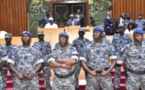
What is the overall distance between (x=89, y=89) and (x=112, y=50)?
71cm

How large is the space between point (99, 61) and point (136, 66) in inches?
22.9

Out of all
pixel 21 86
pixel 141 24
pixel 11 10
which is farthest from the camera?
pixel 11 10

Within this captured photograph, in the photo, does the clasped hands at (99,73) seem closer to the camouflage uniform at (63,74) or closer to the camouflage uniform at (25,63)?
the camouflage uniform at (63,74)

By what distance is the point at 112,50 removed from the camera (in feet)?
15.7

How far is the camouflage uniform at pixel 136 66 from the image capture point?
4711 mm

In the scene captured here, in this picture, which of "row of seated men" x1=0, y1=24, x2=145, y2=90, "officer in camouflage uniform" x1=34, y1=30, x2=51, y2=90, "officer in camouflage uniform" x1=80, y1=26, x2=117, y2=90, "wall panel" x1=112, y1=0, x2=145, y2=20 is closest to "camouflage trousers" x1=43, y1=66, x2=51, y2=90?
"officer in camouflage uniform" x1=34, y1=30, x2=51, y2=90

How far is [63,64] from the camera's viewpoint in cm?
459

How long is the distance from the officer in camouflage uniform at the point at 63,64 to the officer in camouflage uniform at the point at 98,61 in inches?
8.6

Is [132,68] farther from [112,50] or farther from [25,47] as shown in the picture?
[25,47]

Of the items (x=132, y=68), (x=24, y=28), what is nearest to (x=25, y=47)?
(x=132, y=68)

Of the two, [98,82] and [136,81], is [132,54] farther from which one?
[98,82]

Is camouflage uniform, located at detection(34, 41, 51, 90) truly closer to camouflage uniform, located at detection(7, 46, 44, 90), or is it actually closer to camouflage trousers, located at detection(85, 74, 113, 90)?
camouflage uniform, located at detection(7, 46, 44, 90)

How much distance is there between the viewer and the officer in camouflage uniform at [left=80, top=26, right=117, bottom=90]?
4707 mm

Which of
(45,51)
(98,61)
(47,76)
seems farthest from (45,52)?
(98,61)
